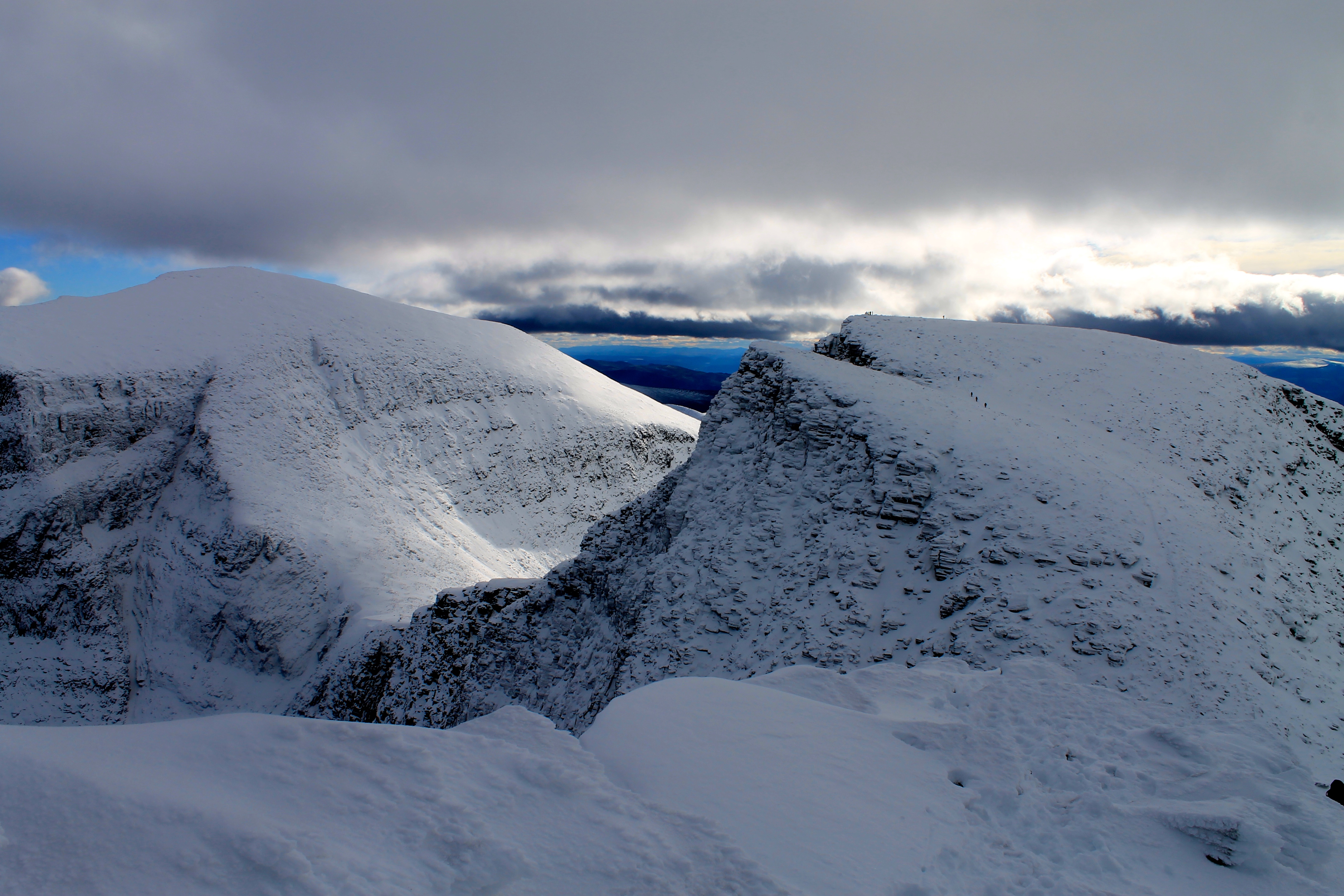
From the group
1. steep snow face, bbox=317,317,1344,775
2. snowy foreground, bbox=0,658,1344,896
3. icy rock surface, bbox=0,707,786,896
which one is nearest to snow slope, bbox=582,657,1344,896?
snowy foreground, bbox=0,658,1344,896

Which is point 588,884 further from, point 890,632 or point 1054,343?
point 1054,343

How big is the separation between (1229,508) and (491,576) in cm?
3332

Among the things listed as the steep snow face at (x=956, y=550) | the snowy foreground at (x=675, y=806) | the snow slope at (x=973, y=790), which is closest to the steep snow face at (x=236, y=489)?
the steep snow face at (x=956, y=550)

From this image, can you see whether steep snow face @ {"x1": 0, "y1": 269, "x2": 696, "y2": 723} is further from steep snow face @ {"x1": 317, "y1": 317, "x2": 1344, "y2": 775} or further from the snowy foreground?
the snowy foreground

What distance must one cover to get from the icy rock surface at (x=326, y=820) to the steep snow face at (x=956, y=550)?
31.1 feet

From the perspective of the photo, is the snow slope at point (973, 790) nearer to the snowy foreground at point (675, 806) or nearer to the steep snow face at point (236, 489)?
the snowy foreground at point (675, 806)

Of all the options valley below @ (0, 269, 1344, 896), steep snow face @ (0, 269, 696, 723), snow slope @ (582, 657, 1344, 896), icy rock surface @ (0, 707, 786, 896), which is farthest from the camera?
steep snow face @ (0, 269, 696, 723)

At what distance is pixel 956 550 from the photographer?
1414 centimetres

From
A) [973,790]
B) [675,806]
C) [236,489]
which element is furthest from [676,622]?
[236,489]

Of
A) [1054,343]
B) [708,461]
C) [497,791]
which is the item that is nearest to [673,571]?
[708,461]

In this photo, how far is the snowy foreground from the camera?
371 cm

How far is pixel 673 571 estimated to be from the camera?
17328 millimetres

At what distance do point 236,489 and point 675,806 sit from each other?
124ft

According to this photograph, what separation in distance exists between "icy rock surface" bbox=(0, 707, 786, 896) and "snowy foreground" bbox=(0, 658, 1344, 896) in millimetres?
17
